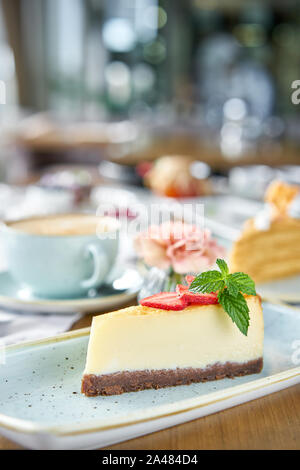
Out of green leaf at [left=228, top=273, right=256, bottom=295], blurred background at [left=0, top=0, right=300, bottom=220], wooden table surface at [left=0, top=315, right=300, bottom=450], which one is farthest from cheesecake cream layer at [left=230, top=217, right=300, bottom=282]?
blurred background at [left=0, top=0, right=300, bottom=220]

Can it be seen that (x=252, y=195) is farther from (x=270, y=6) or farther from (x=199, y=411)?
(x=270, y=6)

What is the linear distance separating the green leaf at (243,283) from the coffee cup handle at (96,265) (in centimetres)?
27

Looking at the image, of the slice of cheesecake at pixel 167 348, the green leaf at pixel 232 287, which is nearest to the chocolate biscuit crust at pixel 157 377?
the slice of cheesecake at pixel 167 348

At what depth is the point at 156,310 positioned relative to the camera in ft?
2.27

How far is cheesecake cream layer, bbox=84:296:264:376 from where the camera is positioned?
26.6 inches

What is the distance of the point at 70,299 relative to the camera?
92 cm

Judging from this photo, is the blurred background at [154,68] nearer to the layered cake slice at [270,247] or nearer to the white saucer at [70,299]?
the layered cake slice at [270,247]

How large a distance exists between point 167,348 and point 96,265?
256 millimetres

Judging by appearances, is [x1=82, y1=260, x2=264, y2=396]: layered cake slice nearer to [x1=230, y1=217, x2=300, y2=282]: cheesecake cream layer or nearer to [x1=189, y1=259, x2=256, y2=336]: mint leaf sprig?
[x1=189, y1=259, x2=256, y2=336]: mint leaf sprig

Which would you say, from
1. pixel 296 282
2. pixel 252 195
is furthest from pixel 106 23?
pixel 296 282

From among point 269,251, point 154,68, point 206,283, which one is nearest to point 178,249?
point 206,283

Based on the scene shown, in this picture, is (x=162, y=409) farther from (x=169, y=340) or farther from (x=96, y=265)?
(x=96, y=265)

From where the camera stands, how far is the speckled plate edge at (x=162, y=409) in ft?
1.70

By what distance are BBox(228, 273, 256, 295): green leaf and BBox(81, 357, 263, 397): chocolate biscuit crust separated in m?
0.10
